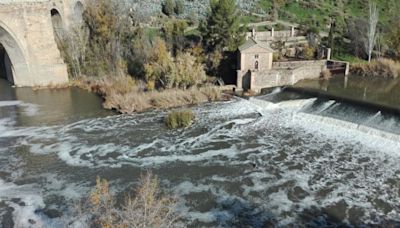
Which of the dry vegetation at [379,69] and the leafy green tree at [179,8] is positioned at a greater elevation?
the leafy green tree at [179,8]

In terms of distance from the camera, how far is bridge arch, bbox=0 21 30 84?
91.9 feet

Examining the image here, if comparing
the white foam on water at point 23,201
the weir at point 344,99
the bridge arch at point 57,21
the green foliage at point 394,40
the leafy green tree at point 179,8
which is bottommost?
the white foam on water at point 23,201

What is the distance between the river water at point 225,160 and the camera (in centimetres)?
1447

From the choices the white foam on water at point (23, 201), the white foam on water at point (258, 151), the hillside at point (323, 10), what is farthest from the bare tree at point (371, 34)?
the white foam on water at point (23, 201)

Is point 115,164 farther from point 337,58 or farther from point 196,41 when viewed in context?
point 337,58

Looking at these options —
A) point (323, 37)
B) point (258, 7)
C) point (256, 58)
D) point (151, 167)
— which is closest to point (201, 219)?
point (151, 167)

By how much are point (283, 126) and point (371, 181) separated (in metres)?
6.62

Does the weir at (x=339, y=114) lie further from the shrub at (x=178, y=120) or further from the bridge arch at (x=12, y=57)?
the bridge arch at (x=12, y=57)

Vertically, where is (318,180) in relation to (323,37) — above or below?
below

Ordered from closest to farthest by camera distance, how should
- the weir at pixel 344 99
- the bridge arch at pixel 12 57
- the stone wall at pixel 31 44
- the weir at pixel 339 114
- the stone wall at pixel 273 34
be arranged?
the weir at pixel 339 114 → the weir at pixel 344 99 → the stone wall at pixel 31 44 → the bridge arch at pixel 12 57 → the stone wall at pixel 273 34

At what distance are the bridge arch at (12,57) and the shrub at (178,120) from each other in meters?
14.1

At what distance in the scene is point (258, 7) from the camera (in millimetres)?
45125

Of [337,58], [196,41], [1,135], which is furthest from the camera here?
[337,58]

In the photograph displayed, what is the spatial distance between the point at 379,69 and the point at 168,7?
21.2 m
